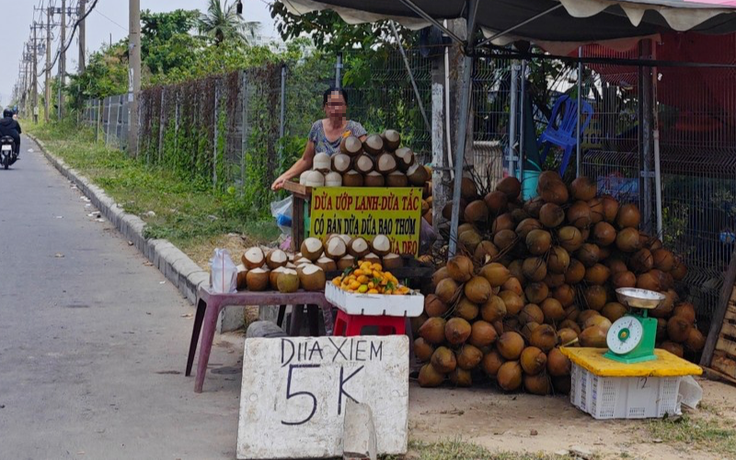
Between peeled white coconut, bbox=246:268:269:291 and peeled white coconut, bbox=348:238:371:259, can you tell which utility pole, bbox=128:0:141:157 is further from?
peeled white coconut, bbox=246:268:269:291

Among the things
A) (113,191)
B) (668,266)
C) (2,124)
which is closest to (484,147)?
(668,266)

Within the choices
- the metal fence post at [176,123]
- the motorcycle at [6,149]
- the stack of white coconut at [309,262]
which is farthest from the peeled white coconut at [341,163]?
the motorcycle at [6,149]

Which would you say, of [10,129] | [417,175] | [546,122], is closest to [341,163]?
[417,175]

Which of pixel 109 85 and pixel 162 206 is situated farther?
pixel 109 85

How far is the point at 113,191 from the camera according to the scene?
67.1 feet

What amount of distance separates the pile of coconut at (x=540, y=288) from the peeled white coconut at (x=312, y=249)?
80cm

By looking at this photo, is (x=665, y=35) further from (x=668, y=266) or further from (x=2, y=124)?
(x=2, y=124)

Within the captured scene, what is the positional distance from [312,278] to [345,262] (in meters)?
0.36

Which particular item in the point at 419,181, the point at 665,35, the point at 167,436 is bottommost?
the point at 167,436

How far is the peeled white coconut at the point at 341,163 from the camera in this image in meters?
7.66

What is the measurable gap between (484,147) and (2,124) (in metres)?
23.4

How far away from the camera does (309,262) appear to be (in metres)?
6.82

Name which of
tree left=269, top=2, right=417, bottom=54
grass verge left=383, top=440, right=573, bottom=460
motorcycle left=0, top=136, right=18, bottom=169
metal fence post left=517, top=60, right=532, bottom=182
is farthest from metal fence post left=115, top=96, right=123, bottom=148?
grass verge left=383, top=440, right=573, bottom=460

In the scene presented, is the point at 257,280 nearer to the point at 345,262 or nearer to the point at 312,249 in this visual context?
the point at 312,249
